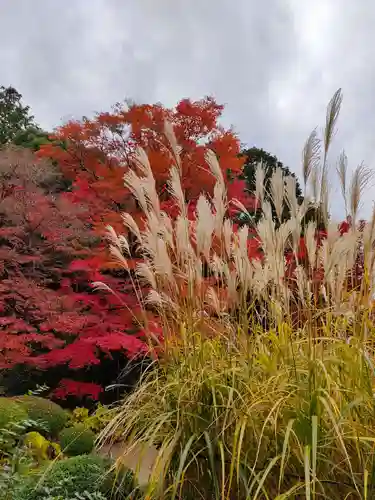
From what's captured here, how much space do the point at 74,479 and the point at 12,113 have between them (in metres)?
15.7

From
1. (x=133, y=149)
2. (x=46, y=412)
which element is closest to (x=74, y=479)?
(x=46, y=412)

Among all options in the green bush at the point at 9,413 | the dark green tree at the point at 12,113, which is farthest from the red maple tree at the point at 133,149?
the dark green tree at the point at 12,113

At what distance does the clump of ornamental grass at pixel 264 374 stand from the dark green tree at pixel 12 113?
14.2 metres

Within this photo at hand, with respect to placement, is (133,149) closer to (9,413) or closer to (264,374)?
(9,413)

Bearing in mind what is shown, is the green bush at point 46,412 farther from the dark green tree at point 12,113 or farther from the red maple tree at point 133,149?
the dark green tree at point 12,113

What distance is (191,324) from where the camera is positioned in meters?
2.60

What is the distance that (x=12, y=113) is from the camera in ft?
55.0

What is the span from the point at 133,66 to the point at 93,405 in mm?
4243

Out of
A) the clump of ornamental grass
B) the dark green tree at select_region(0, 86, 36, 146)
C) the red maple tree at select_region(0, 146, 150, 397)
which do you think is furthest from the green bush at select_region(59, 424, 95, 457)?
the dark green tree at select_region(0, 86, 36, 146)

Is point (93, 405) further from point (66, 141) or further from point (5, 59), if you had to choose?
point (5, 59)

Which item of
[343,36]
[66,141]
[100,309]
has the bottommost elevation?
[100,309]

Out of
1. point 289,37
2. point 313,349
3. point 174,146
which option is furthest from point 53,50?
point 313,349

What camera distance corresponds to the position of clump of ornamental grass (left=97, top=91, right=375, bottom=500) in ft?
6.66

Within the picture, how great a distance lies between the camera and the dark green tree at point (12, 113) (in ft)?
52.8
